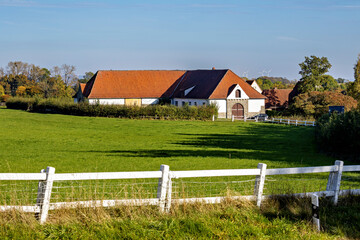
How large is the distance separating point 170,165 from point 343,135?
11.1 m

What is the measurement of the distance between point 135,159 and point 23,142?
12877 millimetres

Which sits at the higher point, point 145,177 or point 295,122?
point 145,177

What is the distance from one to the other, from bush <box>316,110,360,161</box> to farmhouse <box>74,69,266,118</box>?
3840 centimetres

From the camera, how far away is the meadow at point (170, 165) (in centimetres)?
785

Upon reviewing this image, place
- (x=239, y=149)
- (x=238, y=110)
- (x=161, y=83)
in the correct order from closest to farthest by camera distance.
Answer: (x=239, y=149) < (x=238, y=110) < (x=161, y=83)

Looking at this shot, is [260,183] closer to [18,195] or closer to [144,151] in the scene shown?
[18,195]

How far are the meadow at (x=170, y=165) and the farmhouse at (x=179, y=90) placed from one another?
1915 centimetres

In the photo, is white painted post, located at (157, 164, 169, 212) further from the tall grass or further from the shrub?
the shrub

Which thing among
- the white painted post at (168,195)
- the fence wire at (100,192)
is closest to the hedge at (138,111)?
the fence wire at (100,192)

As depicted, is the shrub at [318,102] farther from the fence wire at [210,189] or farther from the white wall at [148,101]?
the fence wire at [210,189]

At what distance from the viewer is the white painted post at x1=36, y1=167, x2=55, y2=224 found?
305 inches

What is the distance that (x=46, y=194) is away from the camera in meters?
7.79

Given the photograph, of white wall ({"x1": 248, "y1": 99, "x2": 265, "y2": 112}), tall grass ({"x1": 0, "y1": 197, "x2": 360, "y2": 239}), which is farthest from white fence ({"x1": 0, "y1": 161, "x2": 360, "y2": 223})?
white wall ({"x1": 248, "y1": 99, "x2": 265, "y2": 112})

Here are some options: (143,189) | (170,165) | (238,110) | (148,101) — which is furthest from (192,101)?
(143,189)
